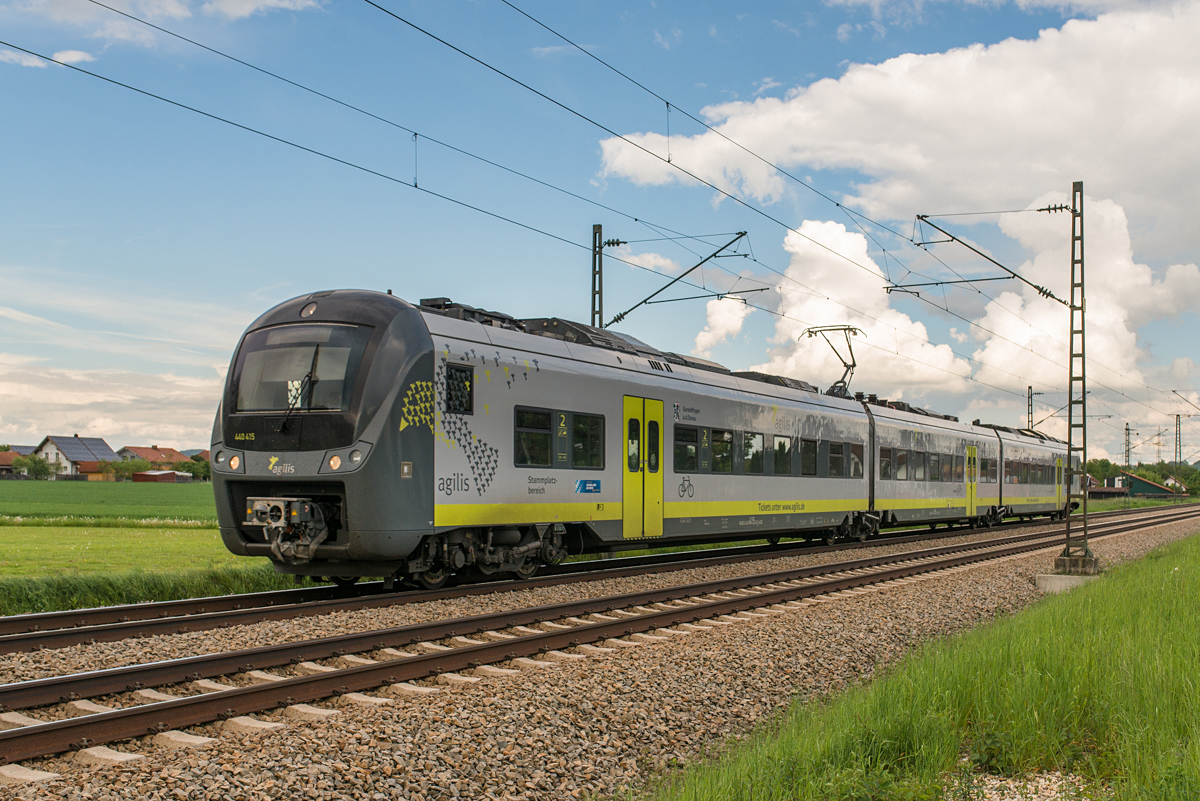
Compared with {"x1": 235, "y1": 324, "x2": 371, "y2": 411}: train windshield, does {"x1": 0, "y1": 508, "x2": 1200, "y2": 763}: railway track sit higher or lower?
lower

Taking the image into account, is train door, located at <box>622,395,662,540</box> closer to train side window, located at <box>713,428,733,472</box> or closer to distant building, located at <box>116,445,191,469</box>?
train side window, located at <box>713,428,733,472</box>

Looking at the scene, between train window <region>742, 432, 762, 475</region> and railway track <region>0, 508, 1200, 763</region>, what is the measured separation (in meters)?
5.08

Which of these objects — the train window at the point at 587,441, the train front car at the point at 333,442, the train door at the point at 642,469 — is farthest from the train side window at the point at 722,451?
the train front car at the point at 333,442

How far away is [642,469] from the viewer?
14.9 metres

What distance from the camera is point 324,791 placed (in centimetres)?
471

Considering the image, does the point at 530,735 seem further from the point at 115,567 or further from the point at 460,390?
the point at 115,567

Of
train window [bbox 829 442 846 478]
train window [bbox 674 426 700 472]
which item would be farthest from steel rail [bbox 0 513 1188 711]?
train window [bbox 829 442 846 478]

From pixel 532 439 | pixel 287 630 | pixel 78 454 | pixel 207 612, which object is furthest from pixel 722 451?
pixel 78 454

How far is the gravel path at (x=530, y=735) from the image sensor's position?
189 inches

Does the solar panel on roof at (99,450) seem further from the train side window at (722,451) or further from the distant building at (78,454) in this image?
the train side window at (722,451)

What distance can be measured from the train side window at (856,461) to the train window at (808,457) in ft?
7.00

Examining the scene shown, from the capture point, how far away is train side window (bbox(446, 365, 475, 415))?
11.4 m

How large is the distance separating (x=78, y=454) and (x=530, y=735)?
143968mm

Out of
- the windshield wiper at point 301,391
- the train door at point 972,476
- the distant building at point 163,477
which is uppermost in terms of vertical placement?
the windshield wiper at point 301,391
